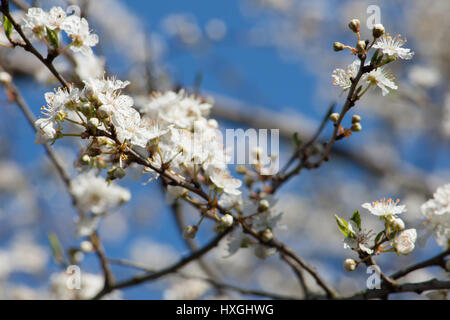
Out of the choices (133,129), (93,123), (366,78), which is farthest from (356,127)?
(93,123)

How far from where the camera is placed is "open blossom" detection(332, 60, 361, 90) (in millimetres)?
1517

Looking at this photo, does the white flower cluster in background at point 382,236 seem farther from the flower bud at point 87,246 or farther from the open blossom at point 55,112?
the flower bud at point 87,246

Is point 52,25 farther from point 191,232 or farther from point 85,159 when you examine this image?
point 191,232

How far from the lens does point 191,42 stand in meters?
5.85

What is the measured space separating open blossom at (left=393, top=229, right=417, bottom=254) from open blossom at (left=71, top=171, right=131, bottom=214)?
1.33 m

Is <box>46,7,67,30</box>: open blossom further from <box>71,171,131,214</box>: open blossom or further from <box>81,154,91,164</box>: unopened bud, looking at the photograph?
<box>71,171,131,214</box>: open blossom

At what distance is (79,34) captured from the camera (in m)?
1.56

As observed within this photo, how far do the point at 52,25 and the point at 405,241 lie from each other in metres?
1.40

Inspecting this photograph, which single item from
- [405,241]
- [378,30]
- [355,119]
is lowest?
[405,241]

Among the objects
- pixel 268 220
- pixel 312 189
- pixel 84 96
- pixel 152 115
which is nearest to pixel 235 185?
pixel 268 220

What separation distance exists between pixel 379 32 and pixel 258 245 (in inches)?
36.8
